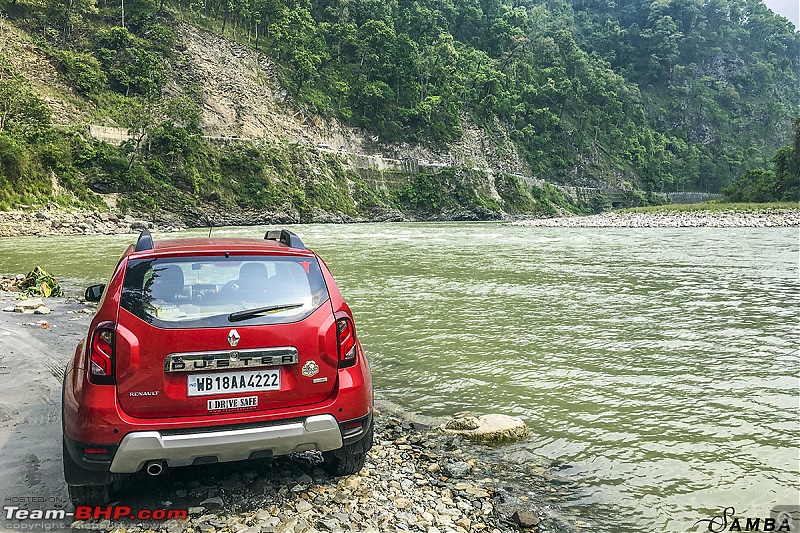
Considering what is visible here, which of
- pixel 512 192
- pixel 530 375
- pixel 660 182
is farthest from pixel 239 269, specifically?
pixel 660 182

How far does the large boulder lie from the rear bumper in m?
1.87

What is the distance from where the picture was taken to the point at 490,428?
16.8 ft

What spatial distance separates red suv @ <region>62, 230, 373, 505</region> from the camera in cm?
329

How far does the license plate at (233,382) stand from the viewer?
11.2ft

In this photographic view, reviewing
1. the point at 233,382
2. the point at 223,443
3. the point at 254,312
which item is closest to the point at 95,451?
the point at 223,443

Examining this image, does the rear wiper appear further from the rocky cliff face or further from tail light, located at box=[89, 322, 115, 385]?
the rocky cliff face

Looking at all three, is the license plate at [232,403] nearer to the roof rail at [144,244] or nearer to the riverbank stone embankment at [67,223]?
the roof rail at [144,244]

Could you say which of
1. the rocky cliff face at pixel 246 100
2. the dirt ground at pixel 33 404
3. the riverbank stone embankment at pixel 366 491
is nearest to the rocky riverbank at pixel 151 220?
the rocky cliff face at pixel 246 100

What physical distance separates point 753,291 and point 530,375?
9.55 m

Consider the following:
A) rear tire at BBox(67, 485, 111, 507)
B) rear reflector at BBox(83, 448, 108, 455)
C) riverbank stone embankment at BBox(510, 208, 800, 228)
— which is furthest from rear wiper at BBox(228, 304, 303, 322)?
riverbank stone embankment at BBox(510, 208, 800, 228)

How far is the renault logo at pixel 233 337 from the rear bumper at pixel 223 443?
0.53 meters

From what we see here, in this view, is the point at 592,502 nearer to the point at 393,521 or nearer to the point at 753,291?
the point at 393,521

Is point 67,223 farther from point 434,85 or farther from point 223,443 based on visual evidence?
point 434,85

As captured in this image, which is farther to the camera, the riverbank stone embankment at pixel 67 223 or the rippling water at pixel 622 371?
the riverbank stone embankment at pixel 67 223
